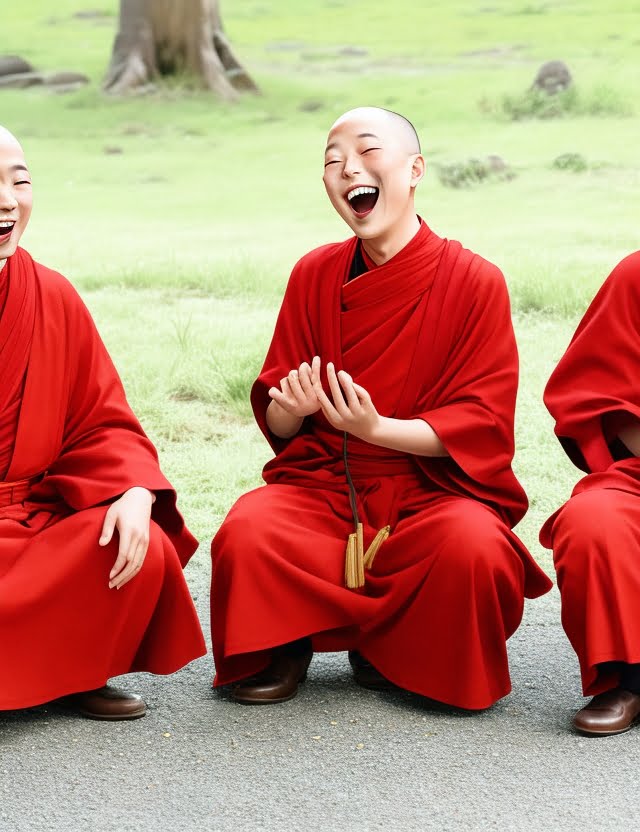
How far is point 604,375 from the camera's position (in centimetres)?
358

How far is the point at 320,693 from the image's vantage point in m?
3.60

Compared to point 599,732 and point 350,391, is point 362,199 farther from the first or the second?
point 599,732

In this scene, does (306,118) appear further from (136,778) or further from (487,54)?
(136,778)

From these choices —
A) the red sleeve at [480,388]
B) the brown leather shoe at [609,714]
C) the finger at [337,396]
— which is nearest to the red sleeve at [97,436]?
the finger at [337,396]

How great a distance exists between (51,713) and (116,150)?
614cm

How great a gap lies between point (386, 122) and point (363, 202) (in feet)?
0.69

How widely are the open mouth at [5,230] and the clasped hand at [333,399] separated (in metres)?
0.74

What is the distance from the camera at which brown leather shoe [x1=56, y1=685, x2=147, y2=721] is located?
11.2 ft

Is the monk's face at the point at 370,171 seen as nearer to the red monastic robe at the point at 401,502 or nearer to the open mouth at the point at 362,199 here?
the open mouth at the point at 362,199

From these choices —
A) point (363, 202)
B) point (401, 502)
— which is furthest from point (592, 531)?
point (363, 202)

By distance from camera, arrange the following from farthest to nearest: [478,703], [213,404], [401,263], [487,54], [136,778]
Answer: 1. [487,54]
2. [213,404]
3. [401,263]
4. [478,703]
5. [136,778]

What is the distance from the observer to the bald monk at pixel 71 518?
325cm

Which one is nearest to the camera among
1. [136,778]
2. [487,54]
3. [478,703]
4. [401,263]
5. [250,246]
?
[136,778]

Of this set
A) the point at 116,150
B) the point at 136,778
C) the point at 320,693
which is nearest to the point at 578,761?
the point at 320,693
